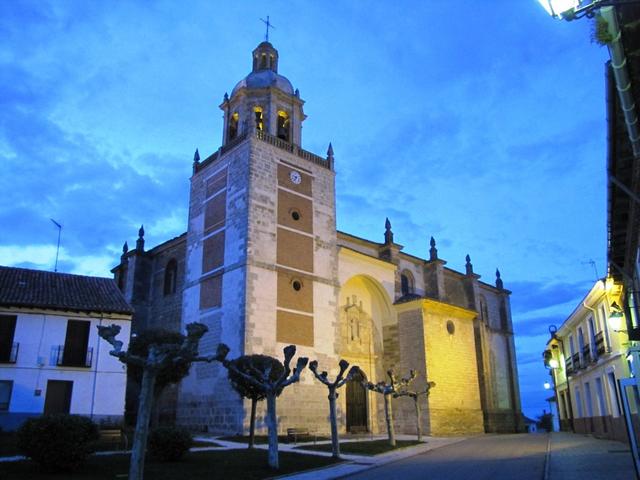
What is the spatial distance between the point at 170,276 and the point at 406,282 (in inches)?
582

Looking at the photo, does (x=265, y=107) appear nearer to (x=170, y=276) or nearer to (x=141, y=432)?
(x=170, y=276)

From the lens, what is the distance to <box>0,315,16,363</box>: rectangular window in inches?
757

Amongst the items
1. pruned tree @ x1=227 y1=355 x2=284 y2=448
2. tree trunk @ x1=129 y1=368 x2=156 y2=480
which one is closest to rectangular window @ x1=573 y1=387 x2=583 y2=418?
pruned tree @ x1=227 y1=355 x2=284 y2=448

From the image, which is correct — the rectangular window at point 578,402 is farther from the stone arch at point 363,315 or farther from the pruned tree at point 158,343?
the pruned tree at point 158,343

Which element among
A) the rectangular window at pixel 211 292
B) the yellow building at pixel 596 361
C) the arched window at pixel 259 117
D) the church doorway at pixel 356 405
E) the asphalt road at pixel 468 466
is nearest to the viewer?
the asphalt road at pixel 468 466

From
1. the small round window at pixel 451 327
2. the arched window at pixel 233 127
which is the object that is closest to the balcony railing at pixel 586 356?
the small round window at pixel 451 327

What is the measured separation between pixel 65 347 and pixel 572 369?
22.4 m

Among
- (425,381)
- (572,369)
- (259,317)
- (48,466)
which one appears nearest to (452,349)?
(425,381)

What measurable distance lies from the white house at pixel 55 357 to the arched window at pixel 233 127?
456 inches

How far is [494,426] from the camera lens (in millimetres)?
→ 35938

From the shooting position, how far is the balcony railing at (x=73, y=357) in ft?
65.3

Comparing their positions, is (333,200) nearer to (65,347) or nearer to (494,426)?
(65,347)

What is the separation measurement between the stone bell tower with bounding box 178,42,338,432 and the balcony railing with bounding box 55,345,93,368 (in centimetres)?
542

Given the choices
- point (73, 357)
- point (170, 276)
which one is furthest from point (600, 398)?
point (170, 276)
